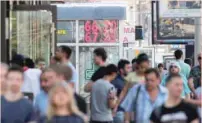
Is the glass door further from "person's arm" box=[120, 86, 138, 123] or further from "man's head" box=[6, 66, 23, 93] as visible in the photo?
"man's head" box=[6, 66, 23, 93]

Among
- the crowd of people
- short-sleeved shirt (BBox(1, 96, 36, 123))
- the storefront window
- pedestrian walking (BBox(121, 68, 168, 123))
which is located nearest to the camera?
the crowd of people

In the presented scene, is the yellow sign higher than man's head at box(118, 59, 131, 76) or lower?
higher

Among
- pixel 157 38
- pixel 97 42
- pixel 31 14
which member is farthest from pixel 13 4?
pixel 157 38

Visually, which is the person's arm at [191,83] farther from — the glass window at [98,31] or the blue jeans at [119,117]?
the glass window at [98,31]

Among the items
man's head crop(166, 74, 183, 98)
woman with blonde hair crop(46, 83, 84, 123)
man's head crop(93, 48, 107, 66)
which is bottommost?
woman with blonde hair crop(46, 83, 84, 123)

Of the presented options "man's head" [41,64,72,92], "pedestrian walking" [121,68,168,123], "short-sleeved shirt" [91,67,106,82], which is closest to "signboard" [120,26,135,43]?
"short-sleeved shirt" [91,67,106,82]

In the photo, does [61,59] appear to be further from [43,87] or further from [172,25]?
[172,25]

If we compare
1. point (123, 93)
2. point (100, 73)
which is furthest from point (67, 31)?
point (100, 73)

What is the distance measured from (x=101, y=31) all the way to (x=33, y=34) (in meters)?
8.00

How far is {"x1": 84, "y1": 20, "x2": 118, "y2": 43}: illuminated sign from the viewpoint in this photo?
25828mm

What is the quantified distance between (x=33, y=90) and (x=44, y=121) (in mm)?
3289

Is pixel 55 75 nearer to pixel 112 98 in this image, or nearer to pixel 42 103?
pixel 42 103

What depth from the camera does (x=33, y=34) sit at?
1812 cm

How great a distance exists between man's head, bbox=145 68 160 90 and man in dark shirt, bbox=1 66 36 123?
7.59 feet
